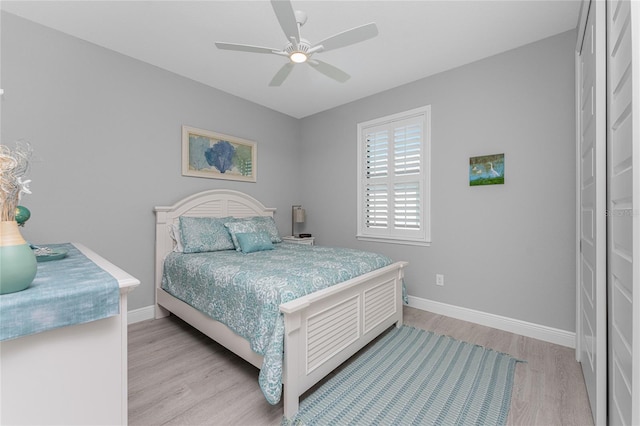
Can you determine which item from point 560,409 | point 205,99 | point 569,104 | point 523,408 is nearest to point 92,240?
point 205,99

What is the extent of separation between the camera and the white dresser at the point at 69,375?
856 millimetres

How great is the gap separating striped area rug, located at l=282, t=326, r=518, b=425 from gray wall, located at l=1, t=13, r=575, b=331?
895 mm

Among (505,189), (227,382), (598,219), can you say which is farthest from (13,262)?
(505,189)

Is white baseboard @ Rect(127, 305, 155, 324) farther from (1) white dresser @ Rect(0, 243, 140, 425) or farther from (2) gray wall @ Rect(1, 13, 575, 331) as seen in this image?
(1) white dresser @ Rect(0, 243, 140, 425)

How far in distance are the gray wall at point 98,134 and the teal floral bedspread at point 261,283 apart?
2.04ft

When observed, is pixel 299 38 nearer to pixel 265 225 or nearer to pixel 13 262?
pixel 13 262

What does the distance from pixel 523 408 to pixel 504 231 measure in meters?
1.59

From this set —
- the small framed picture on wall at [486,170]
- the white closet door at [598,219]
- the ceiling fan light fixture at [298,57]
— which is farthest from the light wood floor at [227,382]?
the ceiling fan light fixture at [298,57]

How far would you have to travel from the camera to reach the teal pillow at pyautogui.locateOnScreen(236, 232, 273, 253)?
2.98m

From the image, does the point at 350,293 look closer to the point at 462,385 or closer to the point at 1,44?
the point at 462,385

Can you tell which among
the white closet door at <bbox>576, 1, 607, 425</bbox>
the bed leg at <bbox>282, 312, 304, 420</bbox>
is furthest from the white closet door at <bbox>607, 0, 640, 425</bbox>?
the bed leg at <bbox>282, 312, 304, 420</bbox>

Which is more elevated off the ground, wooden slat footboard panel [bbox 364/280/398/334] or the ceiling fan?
the ceiling fan

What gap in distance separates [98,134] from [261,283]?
90.6 inches

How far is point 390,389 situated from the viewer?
1.87 metres
